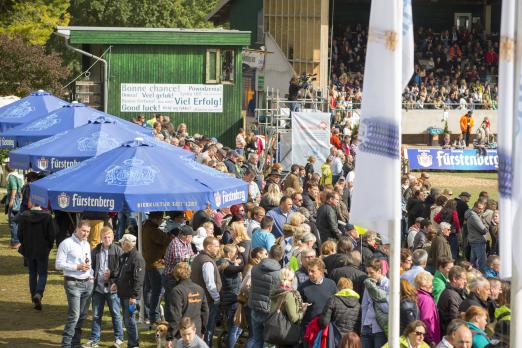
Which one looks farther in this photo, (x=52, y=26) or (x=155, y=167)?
(x=52, y=26)

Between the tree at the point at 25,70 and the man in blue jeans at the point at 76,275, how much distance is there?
993 inches

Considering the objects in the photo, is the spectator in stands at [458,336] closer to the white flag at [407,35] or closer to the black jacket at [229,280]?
the white flag at [407,35]

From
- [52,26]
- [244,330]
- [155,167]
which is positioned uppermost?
[52,26]

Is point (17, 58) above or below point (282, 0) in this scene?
below

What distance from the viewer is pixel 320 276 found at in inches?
461

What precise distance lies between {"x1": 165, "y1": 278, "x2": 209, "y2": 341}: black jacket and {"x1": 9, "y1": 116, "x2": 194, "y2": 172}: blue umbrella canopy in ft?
12.8

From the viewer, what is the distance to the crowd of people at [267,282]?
11289 millimetres

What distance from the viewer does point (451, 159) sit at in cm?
3759

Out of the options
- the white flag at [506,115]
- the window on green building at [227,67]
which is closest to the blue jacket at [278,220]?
the white flag at [506,115]

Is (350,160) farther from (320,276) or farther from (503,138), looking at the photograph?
(503,138)

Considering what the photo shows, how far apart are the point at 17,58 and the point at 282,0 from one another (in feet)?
50.8

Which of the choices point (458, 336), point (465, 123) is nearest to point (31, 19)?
point (465, 123)

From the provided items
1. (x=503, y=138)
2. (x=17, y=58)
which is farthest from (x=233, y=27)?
(x=503, y=138)

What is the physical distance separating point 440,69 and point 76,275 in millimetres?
42784
